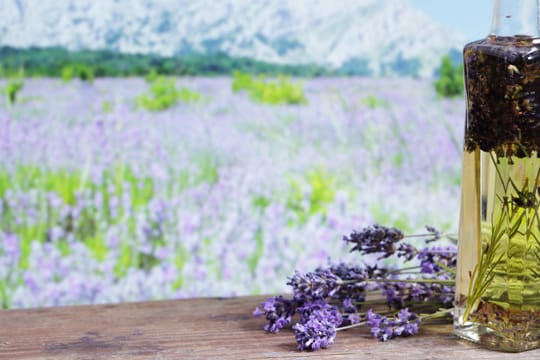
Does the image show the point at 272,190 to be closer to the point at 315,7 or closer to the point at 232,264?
the point at 232,264

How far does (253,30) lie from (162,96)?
367 mm

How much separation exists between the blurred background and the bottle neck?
1480 mm

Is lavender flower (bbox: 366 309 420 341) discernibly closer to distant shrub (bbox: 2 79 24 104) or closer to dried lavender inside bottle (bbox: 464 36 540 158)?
dried lavender inside bottle (bbox: 464 36 540 158)

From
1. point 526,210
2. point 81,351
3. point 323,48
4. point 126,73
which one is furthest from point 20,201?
point 526,210

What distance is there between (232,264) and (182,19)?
78cm

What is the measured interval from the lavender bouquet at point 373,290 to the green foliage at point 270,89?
1313mm

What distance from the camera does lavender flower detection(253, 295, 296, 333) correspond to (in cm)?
96

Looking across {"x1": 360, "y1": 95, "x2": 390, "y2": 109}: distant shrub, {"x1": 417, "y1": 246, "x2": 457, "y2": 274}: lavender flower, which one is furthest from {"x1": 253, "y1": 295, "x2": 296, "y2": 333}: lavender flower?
{"x1": 360, "y1": 95, "x2": 390, "y2": 109}: distant shrub

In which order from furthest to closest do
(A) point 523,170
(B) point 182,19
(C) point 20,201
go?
1. (B) point 182,19
2. (C) point 20,201
3. (A) point 523,170

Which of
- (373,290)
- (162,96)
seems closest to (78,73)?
(162,96)

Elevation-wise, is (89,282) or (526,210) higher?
(526,210)

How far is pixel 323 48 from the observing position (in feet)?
7.87

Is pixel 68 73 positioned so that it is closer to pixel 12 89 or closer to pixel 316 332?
pixel 12 89

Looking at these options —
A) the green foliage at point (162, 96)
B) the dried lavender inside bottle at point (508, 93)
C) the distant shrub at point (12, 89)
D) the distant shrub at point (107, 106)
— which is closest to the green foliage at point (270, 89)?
the green foliage at point (162, 96)
